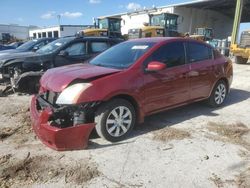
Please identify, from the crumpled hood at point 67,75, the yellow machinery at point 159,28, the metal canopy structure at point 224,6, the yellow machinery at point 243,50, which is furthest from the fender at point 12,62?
the metal canopy structure at point 224,6

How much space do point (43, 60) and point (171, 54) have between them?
449 cm

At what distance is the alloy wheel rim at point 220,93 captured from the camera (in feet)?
21.6

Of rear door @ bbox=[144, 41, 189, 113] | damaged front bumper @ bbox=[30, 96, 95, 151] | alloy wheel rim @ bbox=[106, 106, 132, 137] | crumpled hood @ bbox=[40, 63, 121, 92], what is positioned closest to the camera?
damaged front bumper @ bbox=[30, 96, 95, 151]

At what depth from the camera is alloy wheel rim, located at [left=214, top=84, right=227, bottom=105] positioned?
21.6 feet

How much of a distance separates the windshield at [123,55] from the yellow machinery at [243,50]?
36.7 feet

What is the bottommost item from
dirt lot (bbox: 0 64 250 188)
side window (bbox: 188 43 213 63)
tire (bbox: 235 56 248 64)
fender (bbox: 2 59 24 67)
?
dirt lot (bbox: 0 64 250 188)

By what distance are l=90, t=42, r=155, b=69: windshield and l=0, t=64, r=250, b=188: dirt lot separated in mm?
1239

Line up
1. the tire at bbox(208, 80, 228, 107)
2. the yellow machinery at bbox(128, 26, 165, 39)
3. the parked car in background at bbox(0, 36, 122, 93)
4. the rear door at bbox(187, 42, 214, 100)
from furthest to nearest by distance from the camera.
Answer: the yellow machinery at bbox(128, 26, 165, 39)
the parked car in background at bbox(0, 36, 122, 93)
the tire at bbox(208, 80, 228, 107)
the rear door at bbox(187, 42, 214, 100)

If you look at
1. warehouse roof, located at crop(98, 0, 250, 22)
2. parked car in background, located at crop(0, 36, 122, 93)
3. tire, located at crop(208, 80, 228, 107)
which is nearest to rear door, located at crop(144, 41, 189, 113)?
tire, located at crop(208, 80, 228, 107)

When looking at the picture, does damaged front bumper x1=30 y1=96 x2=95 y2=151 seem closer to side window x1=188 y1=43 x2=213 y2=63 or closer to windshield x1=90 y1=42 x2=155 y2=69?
windshield x1=90 y1=42 x2=155 y2=69

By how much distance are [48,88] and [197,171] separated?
2571 mm

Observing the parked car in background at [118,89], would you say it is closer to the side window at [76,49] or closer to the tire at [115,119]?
the tire at [115,119]

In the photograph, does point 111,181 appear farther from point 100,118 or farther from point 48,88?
point 48,88

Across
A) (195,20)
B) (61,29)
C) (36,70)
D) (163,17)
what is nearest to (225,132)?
(36,70)
